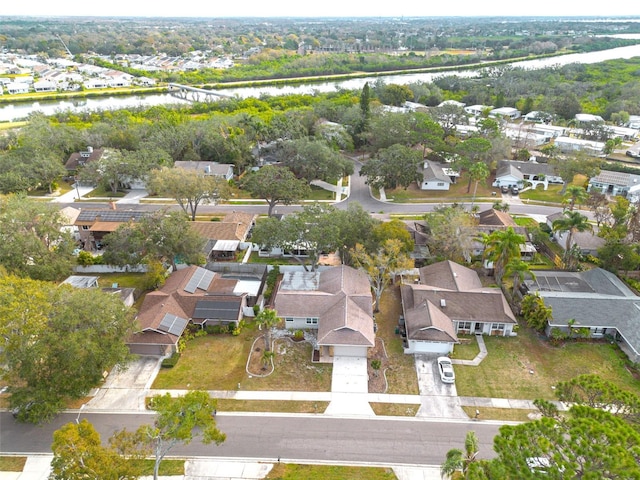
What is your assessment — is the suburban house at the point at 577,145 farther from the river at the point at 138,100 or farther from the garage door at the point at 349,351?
the river at the point at 138,100

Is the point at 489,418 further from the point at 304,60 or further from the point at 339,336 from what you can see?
the point at 304,60

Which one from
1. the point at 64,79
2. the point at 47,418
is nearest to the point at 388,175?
the point at 47,418

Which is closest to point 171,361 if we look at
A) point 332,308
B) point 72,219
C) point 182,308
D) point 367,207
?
point 182,308

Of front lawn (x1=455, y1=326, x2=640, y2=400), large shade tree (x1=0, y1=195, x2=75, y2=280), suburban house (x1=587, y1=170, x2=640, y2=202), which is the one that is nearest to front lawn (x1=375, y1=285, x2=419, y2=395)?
front lawn (x1=455, y1=326, x2=640, y2=400)

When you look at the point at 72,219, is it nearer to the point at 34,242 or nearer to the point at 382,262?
the point at 34,242

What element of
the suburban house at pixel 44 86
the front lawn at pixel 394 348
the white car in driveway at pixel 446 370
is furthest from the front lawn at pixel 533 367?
the suburban house at pixel 44 86
